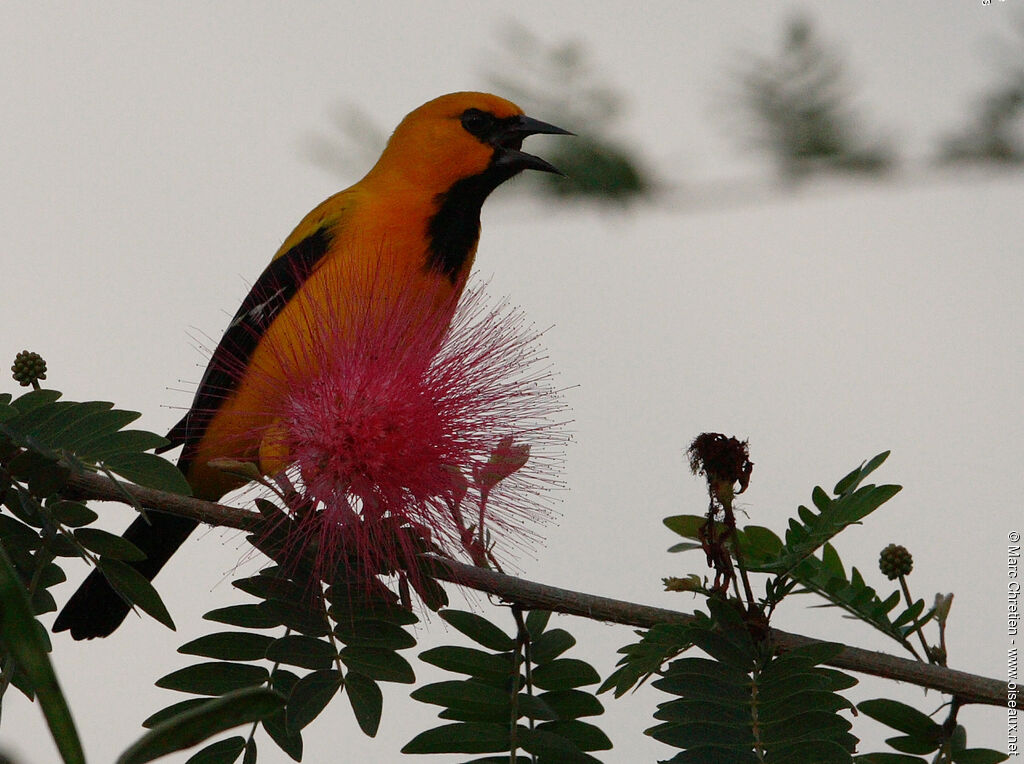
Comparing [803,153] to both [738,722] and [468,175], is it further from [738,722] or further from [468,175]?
[738,722]

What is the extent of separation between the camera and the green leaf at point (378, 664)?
2299 millimetres

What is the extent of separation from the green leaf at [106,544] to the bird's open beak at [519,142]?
2.06 metres

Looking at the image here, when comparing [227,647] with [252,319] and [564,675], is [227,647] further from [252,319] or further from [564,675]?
[252,319]

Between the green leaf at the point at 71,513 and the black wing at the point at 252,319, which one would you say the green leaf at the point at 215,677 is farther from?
the black wing at the point at 252,319

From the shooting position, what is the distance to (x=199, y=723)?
0.80m

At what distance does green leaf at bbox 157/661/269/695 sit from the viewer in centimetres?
235

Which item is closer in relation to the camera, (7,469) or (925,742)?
(7,469)

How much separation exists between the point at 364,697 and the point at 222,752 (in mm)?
307

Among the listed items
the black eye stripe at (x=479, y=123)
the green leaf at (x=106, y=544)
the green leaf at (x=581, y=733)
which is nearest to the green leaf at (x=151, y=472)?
the green leaf at (x=106, y=544)

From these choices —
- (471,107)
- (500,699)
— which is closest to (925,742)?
(500,699)

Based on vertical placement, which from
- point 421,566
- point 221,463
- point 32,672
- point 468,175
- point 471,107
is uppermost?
point 471,107

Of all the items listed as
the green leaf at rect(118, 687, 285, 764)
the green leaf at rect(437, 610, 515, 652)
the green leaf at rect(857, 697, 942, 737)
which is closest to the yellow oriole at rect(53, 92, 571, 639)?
the green leaf at rect(437, 610, 515, 652)

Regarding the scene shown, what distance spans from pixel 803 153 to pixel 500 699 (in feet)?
6.10

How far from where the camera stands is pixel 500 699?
2297mm
